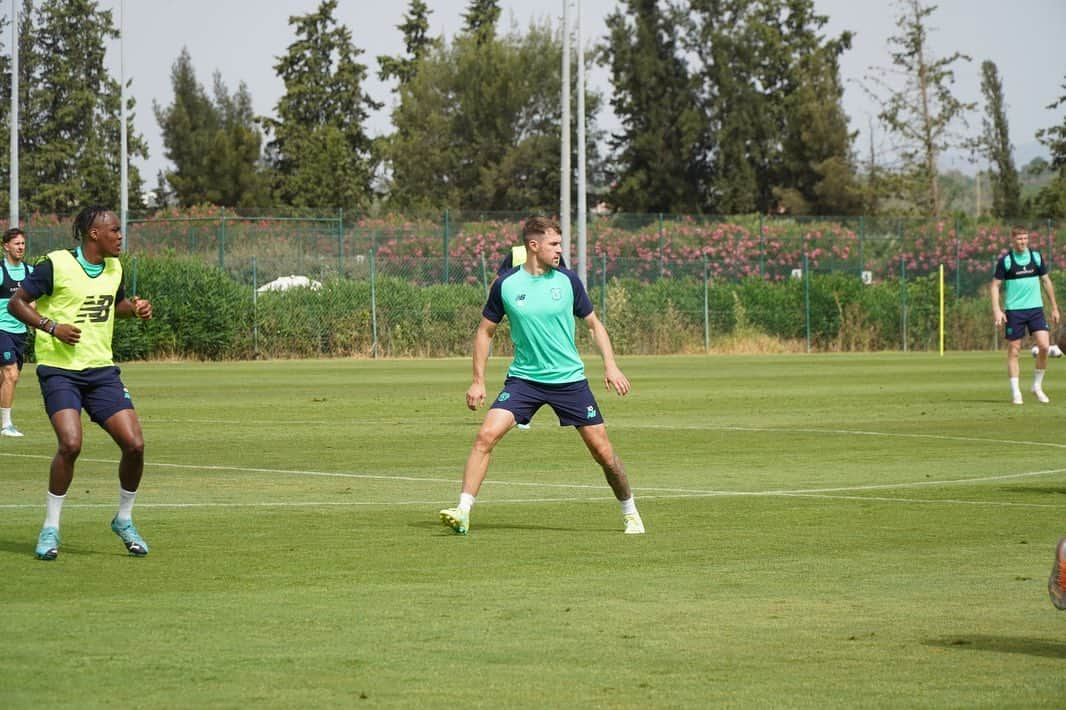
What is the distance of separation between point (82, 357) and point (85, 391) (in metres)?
0.23

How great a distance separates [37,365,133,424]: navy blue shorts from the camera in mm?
11555

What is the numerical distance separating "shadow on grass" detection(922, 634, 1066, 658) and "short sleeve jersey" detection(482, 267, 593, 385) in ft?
15.7

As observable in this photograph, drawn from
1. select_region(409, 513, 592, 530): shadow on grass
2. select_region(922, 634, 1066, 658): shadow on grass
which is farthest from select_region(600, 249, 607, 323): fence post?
select_region(922, 634, 1066, 658): shadow on grass

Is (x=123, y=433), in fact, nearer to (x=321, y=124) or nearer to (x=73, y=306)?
(x=73, y=306)

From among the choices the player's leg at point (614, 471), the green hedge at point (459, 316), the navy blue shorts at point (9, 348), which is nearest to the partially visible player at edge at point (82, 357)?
the player's leg at point (614, 471)

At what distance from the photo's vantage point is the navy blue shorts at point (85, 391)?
455 inches

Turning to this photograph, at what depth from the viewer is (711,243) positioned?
5891cm

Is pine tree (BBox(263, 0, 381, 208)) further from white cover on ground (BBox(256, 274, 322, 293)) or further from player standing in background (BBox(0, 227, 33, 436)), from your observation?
player standing in background (BBox(0, 227, 33, 436))

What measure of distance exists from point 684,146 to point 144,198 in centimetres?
2694

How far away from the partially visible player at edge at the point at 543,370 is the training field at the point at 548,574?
481mm

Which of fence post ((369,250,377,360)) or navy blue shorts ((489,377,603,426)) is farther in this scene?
fence post ((369,250,377,360))

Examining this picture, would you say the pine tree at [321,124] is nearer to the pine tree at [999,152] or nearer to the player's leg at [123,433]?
the pine tree at [999,152]

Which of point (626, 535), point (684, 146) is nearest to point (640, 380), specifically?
point (626, 535)

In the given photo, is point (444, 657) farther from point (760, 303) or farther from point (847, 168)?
point (847, 168)
